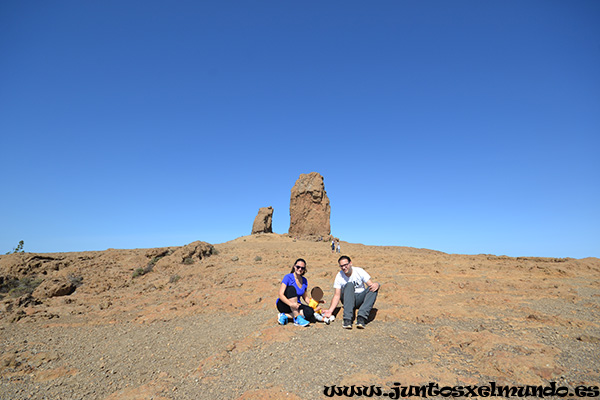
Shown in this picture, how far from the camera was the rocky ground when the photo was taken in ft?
12.6

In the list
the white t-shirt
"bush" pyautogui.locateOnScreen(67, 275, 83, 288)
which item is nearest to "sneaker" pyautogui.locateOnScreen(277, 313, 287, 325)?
the white t-shirt

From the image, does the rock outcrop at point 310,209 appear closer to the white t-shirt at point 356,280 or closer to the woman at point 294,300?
the woman at point 294,300

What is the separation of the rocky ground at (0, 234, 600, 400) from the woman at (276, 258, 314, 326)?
0.28 meters

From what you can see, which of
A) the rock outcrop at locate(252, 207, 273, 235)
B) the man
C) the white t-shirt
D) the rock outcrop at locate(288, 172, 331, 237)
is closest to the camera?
the man

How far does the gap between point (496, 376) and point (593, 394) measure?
904 mm

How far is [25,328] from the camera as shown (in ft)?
24.8

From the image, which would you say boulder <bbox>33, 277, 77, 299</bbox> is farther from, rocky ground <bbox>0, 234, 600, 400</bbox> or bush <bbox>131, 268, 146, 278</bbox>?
bush <bbox>131, 268, 146, 278</bbox>

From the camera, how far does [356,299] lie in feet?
19.5

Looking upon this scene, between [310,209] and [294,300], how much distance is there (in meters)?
31.1

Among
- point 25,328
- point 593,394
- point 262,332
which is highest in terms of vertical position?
point 593,394

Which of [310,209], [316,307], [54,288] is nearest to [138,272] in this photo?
[54,288]

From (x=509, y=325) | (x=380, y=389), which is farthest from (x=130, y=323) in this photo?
(x=509, y=325)

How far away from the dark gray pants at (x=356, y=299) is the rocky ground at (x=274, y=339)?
32 centimetres

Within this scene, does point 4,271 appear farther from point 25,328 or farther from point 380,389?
point 380,389
